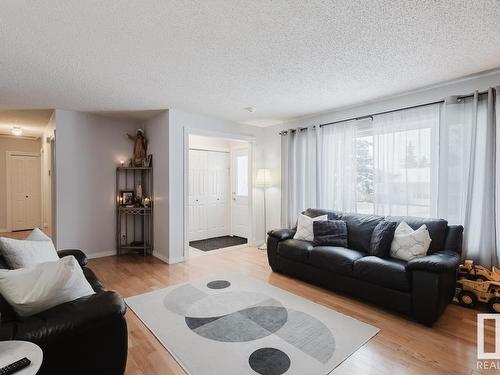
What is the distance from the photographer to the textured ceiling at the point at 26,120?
4.60 metres

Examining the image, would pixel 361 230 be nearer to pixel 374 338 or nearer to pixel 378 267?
pixel 378 267

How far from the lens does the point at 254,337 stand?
226cm

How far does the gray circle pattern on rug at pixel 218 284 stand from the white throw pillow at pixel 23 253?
68.2 inches

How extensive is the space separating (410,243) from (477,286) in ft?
2.38

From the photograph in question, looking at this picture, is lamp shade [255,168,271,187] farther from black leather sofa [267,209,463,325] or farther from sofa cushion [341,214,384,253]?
sofa cushion [341,214,384,253]

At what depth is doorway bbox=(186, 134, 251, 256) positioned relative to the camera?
5.97 metres

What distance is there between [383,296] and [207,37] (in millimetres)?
2893

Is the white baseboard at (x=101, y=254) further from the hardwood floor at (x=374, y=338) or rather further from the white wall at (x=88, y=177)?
the hardwood floor at (x=374, y=338)

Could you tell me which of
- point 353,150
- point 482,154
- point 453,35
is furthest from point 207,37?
point 482,154

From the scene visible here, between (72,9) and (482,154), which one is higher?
(72,9)

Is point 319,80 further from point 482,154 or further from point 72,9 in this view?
point 72,9

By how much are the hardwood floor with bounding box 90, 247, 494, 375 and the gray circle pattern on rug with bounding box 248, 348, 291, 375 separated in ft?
1.14

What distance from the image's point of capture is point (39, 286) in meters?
1.51

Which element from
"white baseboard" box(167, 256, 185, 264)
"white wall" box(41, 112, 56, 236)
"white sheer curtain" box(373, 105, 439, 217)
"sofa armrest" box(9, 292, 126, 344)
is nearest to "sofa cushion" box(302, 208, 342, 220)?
"white sheer curtain" box(373, 105, 439, 217)
